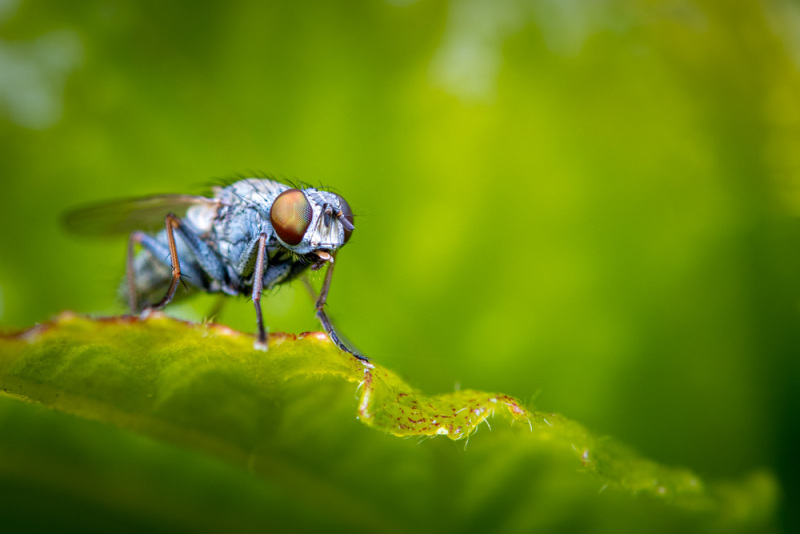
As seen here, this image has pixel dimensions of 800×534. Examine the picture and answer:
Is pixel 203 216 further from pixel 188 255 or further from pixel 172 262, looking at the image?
pixel 172 262

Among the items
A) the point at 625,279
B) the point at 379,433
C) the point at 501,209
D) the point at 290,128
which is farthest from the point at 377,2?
the point at 379,433

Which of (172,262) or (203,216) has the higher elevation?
(203,216)

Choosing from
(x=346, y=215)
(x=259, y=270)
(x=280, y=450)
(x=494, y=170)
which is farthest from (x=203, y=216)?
(x=280, y=450)

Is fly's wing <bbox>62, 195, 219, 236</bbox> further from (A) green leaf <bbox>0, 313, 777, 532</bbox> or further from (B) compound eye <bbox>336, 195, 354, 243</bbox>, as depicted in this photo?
(A) green leaf <bbox>0, 313, 777, 532</bbox>

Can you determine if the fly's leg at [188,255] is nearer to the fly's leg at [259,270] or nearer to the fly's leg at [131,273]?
the fly's leg at [131,273]

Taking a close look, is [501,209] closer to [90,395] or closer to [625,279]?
[625,279]

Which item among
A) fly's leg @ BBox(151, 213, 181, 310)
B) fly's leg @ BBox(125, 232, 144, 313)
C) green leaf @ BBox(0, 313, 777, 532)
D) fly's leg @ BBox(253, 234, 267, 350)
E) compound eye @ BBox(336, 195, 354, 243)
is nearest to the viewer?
green leaf @ BBox(0, 313, 777, 532)

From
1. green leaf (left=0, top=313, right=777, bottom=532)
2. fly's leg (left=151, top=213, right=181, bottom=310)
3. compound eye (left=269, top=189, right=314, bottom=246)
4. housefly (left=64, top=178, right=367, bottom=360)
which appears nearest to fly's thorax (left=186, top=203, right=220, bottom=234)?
housefly (left=64, top=178, right=367, bottom=360)
